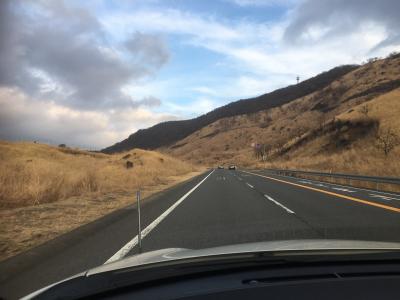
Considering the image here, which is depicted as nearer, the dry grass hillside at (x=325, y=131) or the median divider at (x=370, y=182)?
the median divider at (x=370, y=182)

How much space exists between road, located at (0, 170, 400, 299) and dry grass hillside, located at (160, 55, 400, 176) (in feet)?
71.8

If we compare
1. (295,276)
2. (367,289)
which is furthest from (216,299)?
(367,289)

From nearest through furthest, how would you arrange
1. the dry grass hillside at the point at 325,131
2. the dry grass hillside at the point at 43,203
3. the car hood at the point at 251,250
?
the car hood at the point at 251,250, the dry grass hillside at the point at 43,203, the dry grass hillside at the point at 325,131

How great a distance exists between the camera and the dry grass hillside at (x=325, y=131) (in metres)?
70.1

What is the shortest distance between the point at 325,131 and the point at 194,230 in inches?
3420

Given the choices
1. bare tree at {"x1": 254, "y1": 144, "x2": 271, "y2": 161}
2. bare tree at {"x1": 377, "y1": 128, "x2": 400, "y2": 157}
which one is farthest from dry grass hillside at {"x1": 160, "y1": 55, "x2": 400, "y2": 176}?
bare tree at {"x1": 254, "y1": 144, "x2": 271, "y2": 161}

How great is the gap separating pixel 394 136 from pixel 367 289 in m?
68.9

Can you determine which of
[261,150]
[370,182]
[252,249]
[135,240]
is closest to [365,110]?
[261,150]

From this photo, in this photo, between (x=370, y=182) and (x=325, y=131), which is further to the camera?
(x=325, y=131)

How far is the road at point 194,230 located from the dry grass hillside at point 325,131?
21.9 m

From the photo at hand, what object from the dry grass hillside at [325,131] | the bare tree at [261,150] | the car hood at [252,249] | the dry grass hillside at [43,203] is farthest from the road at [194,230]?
the bare tree at [261,150]

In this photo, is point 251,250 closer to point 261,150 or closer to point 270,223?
point 270,223

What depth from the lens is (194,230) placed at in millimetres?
12164

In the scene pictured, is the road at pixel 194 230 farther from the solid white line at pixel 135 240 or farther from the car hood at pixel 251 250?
the car hood at pixel 251 250
